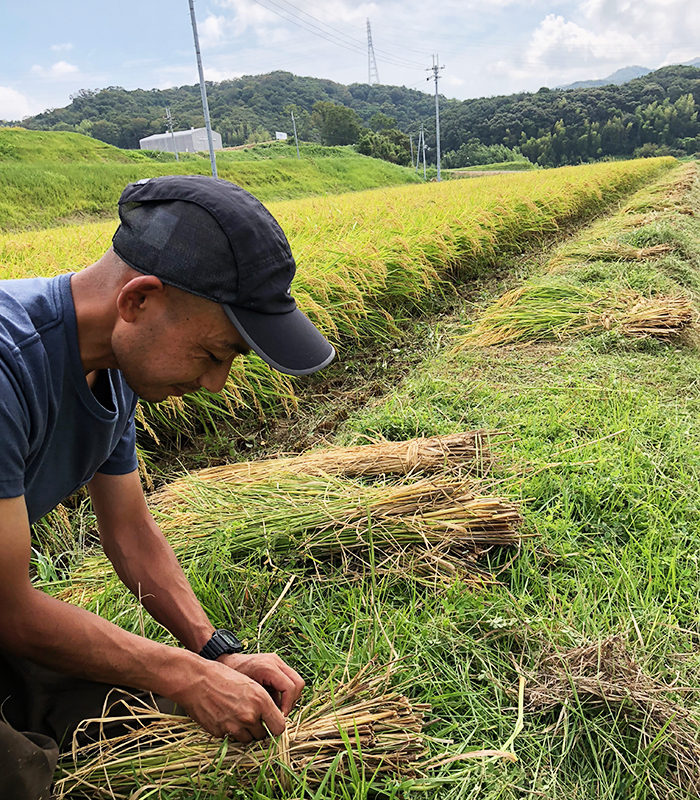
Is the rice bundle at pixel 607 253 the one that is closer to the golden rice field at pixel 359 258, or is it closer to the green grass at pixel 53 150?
the golden rice field at pixel 359 258

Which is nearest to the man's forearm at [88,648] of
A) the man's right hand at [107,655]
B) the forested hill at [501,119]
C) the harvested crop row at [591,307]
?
the man's right hand at [107,655]

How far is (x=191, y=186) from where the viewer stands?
35.4 inches

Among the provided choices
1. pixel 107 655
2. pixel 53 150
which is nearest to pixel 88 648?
pixel 107 655

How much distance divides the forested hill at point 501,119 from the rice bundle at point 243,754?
152 ft

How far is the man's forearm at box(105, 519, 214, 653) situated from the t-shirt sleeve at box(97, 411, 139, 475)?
0.13m

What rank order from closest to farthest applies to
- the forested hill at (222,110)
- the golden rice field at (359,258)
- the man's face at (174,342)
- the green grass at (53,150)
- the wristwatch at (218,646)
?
the man's face at (174,342)
the wristwatch at (218,646)
the golden rice field at (359,258)
the green grass at (53,150)
the forested hill at (222,110)

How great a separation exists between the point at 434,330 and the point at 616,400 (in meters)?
1.87

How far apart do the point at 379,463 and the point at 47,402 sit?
130cm

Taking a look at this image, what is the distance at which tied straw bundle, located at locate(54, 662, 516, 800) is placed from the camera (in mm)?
1001

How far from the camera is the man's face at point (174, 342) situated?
35.4 inches

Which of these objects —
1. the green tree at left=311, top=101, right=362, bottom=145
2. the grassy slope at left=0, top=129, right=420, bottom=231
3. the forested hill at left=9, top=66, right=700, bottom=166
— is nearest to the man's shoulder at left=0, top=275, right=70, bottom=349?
the grassy slope at left=0, top=129, right=420, bottom=231

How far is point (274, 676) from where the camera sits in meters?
1.04

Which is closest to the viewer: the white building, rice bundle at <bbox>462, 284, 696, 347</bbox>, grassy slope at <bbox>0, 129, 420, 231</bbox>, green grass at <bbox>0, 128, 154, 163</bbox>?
rice bundle at <bbox>462, 284, 696, 347</bbox>

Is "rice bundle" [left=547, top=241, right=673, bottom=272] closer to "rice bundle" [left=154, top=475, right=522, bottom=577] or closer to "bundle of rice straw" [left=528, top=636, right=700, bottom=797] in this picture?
"rice bundle" [left=154, top=475, right=522, bottom=577]
